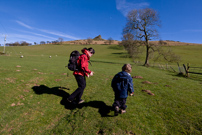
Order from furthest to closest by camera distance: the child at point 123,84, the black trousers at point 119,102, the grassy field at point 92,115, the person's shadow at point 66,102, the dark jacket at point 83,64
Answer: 1. the person's shadow at point 66,102
2. the dark jacket at point 83,64
3. the black trousers at point 119,102
4. the child at point 123,84
5. the grassy field at point 92,115

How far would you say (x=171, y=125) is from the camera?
4.16 m

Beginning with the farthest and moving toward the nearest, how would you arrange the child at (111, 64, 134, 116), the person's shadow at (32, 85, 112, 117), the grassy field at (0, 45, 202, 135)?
1. the person's shadow at (32, 85, 112, 117)
2. the child at (111, 64, 134, 116)
3. the grassy field at (0, 45, 202, 135)

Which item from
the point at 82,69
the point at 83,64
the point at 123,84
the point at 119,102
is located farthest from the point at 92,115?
the point at 83,64

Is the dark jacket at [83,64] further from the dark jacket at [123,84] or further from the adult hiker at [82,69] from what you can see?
the dark jacket at [123,84]

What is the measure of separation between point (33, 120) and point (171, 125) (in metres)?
5.78

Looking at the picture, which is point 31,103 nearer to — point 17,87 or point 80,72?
point 17,87

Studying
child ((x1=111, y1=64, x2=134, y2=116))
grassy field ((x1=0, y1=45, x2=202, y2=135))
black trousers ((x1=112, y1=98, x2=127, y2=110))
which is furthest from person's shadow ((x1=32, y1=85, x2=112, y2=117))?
child ((x1=111, y1=64, x2=134, y2=116))

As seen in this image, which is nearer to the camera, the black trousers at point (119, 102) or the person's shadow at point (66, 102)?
the black trousers at point (119, 102)

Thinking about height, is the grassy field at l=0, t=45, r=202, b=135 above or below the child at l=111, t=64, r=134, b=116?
below

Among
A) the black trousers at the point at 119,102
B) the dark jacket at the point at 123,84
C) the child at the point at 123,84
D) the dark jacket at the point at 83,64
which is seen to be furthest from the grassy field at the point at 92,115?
the dark jacket at the point at 83,64

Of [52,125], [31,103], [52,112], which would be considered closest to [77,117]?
[52,125]

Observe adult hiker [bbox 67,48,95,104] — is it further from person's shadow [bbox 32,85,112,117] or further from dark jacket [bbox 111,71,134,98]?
dark jacket [bbox 111,71,134,98]

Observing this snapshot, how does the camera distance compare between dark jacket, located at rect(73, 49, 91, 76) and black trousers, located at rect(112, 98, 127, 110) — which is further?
dark jacket, located at rect(73, 49, 91, 76)

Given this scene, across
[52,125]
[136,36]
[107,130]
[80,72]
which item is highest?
[136,36]
